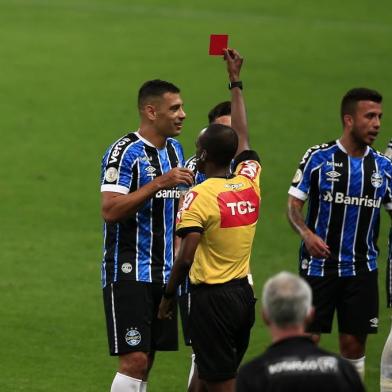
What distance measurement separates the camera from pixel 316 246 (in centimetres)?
942

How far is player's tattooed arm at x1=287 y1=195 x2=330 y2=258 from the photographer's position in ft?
30.9

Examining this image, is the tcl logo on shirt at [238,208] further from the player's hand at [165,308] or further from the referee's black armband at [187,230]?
the player's hand at [165,308]

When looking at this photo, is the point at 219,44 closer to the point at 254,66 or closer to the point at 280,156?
the point at 280,156

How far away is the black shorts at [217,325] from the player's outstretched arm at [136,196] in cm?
66

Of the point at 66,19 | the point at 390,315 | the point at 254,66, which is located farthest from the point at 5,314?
the point at 66,19

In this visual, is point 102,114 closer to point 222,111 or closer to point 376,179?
point 222,111

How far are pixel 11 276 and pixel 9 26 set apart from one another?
47.7ft

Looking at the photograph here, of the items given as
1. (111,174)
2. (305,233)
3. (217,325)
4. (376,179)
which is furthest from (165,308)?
(376,179)

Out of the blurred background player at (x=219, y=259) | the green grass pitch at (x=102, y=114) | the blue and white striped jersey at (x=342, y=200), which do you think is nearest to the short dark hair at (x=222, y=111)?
the blue and white striped jersey at (x=342, y=200)

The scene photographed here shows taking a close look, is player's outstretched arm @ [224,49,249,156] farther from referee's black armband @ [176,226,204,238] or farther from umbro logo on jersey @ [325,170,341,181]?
umbro logo on jersey @ [325,170,341,181]

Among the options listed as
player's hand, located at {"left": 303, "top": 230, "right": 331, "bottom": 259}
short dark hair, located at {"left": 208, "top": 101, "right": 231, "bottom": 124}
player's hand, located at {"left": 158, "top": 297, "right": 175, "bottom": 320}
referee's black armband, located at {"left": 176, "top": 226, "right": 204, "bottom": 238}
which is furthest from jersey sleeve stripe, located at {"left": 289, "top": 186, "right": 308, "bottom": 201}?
referee's black armband, located at {"left": 176, "top": 226, "right": 204, "bottom": 238}

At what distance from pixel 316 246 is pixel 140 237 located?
136cm

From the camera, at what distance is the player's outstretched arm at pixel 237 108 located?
885cm

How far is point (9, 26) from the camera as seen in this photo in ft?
94.1
